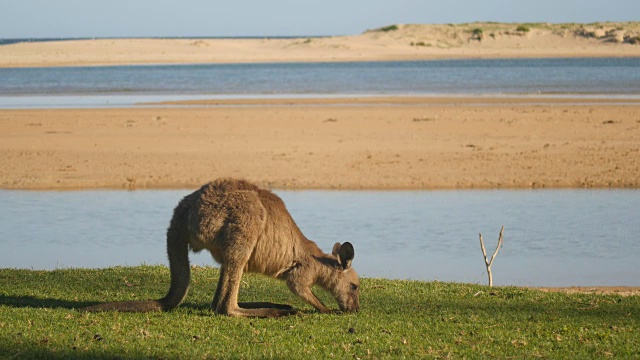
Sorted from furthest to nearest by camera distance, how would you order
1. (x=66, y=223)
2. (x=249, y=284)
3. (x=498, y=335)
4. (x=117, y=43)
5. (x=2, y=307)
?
1. (x=117, y=43)
2. (x=66, y=223)
3. (x=249, y=284)
4. (x=2, y=307)
5. (x=498, y=335)

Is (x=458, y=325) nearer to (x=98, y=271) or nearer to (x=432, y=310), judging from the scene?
(x=432, y=310)

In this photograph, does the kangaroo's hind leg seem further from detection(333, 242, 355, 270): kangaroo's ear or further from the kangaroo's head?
detection(333, 242, 355, 270): kangaroo's ear

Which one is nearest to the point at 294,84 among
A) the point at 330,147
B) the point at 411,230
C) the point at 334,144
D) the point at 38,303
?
the point at 334,144

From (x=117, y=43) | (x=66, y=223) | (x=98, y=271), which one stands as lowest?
(x=117, y=43)

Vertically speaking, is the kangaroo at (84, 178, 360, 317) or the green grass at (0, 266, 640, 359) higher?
the kangaroo at (84, 178, 360, 317)

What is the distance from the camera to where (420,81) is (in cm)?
5238

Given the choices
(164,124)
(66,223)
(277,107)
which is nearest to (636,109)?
(277,107)

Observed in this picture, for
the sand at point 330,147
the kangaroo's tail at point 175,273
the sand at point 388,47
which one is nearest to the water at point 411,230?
the sand at point 330,147

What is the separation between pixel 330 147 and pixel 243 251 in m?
15.1

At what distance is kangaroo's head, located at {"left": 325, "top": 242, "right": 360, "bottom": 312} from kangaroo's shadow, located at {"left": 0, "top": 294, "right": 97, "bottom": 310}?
2181 mm

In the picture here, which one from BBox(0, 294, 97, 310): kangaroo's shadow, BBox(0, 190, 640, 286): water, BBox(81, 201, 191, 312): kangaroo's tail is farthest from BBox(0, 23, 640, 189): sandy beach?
BBox(81, 201, 191, 312): kangaroo's tail

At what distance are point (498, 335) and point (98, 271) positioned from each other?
4.85 m

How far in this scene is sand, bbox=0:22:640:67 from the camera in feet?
294

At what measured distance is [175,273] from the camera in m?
7.80
